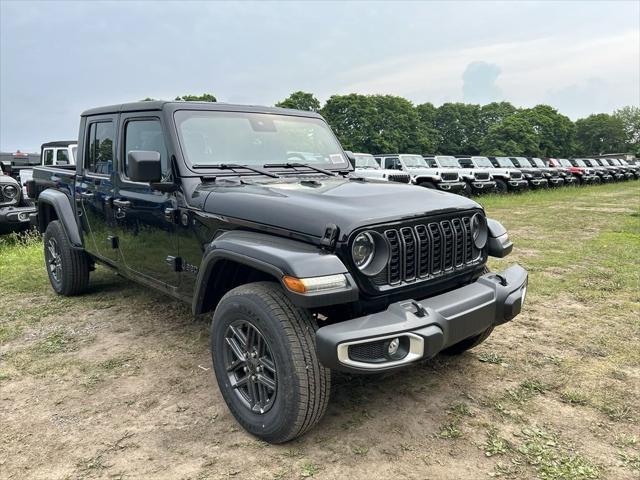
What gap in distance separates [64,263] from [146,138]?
215 centimetres

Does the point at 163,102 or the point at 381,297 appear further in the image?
the point at 163,102

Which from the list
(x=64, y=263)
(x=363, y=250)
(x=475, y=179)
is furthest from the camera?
(x=475, y=179)

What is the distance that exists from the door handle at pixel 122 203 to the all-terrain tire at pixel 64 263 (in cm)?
128

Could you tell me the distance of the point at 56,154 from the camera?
1140 cm

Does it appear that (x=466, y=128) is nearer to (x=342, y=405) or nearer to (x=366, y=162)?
(x=366, y=162)

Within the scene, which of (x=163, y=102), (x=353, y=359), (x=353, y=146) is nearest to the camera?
(x=353, y=359)

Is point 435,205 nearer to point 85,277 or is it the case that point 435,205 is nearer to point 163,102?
point 163,102

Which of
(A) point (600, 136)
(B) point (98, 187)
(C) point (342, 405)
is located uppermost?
(A) point (600, 136)

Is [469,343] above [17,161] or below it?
below

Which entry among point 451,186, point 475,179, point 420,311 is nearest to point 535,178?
point 475,179

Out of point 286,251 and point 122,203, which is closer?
point 286,251

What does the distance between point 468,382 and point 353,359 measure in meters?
1.35

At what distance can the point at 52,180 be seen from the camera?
18.1 feet

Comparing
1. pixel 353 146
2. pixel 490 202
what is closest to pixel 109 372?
pixel 490 202
